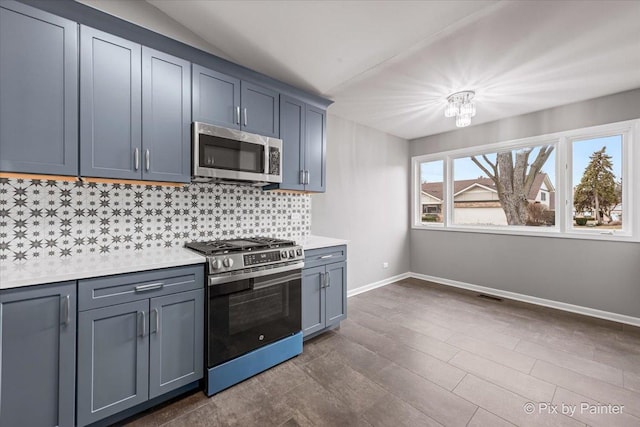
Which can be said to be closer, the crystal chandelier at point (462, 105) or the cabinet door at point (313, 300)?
the cabinet door at point (313, 300)

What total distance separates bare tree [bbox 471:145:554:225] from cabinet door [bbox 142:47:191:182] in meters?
4.16

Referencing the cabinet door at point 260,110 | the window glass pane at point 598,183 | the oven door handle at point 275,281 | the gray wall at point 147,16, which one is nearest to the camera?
the gray wall at point 147,16

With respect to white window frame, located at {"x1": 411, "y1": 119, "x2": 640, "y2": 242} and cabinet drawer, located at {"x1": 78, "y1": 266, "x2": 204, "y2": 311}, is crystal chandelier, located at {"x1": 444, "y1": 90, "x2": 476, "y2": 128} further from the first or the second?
cabinet drawer, located at {"x1": 78, "y1": 266, "x2": 204, "y2": 311}

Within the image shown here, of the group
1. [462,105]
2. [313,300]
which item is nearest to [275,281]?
[313,300]

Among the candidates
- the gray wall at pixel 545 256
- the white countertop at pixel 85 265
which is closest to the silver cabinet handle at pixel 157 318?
the white countertop at pixel 85 265

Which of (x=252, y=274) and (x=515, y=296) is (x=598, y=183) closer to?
(x=515, y=296)

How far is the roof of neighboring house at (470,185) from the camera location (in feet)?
12.0

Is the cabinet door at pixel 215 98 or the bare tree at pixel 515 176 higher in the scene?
the cabinet door at pixel 215 98

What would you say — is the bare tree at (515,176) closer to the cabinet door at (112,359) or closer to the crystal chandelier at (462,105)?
the crystal chandelier at (462,105)

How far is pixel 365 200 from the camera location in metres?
4.11

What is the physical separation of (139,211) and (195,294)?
841 millimetres

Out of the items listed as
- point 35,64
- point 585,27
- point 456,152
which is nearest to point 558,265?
point 456,152

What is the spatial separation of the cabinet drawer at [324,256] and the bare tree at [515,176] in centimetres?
281

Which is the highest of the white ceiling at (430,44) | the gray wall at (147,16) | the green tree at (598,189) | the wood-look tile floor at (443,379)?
the gray wall at (147,16)
